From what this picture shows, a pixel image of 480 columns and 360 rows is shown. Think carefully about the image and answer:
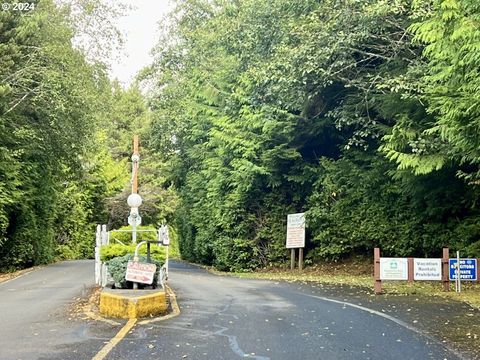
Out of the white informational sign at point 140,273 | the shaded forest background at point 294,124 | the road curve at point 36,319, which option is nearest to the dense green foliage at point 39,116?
the shaded forest background at point 294,124

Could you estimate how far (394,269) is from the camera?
1345cm

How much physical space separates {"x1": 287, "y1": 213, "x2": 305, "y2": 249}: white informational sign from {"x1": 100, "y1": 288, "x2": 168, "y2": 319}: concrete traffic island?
41.3 feet

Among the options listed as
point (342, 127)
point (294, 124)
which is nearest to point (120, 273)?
point (294, 124)

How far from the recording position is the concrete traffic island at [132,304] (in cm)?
899

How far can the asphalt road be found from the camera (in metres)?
6.70

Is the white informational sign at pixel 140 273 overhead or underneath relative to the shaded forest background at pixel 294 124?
underneath

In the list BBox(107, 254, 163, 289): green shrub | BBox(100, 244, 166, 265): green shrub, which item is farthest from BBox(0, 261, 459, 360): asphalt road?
BBox(100, 244, 166, 265): green shrub

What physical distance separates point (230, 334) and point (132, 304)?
6.44 feet

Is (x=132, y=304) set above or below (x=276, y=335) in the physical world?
above

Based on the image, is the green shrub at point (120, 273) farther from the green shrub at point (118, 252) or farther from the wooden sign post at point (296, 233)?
the wooden sign post at point (296, 233)

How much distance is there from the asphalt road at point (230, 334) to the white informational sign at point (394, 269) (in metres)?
2.20

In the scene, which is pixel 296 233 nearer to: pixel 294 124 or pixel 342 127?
pixel 294 124

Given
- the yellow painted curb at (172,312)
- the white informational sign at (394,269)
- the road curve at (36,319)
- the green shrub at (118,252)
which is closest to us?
the road curve at (36,319)

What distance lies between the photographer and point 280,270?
23438 mm
